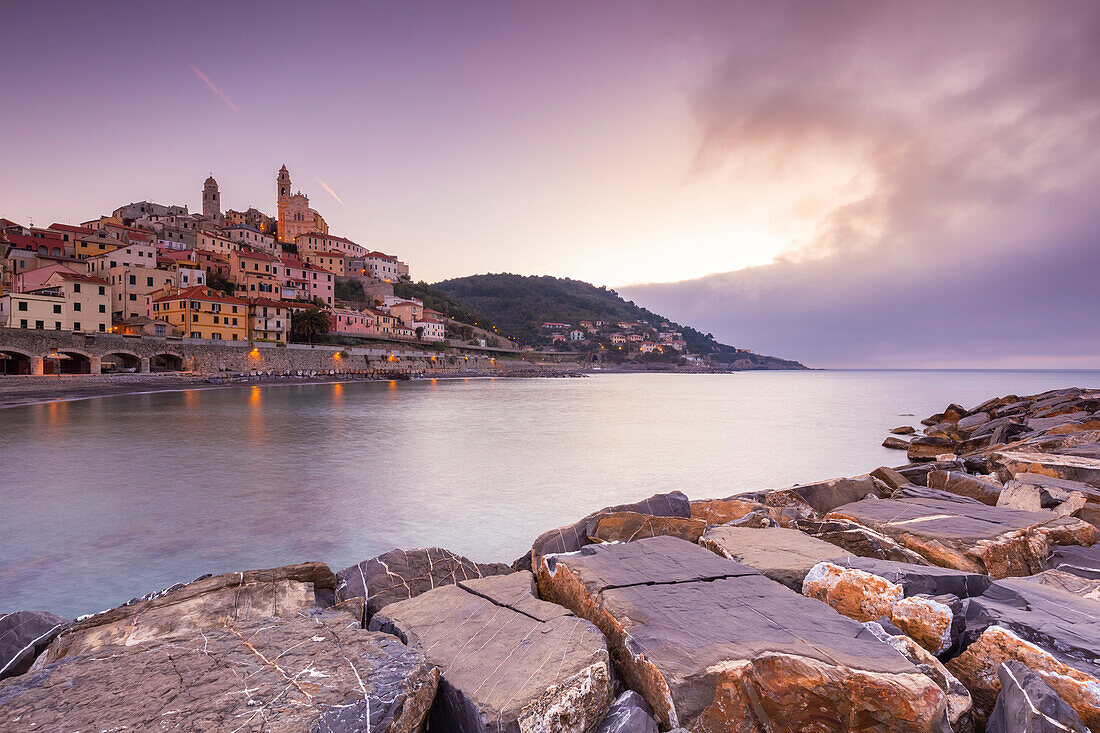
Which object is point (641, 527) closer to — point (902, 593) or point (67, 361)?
point (902, 593)

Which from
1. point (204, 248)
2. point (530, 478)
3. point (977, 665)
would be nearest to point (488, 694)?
point (977, 665)

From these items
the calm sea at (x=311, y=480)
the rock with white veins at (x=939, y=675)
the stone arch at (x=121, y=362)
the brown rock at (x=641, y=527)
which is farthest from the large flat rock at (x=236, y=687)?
the stone arch at (x=121, y=362)

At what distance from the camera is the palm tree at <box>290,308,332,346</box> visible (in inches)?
2085

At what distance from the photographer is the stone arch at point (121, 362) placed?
3836 centimetres

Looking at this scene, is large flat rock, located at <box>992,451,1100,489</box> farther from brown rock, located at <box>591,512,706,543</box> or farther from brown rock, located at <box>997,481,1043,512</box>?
brown rock, located at <box>591,512,706,543</box>

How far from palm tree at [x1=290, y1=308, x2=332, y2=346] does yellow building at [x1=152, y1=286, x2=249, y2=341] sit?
609cm

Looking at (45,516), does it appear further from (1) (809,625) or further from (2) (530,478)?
(1) (809,625)

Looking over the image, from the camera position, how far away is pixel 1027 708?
6.24 feet

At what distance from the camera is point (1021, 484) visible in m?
5.65

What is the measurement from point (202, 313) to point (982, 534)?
55.6 metres

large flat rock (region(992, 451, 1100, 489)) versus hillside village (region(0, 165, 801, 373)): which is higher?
hillside village (region(0, 165, 801, 373))

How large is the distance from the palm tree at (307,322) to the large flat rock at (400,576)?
55839mm

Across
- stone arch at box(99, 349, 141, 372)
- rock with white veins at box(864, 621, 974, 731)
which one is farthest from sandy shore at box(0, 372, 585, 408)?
rock with white veins at box(864, 621, 974, 731)

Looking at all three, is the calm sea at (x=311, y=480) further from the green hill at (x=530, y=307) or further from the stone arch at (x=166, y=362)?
the green hill at (x=530, y=307)
